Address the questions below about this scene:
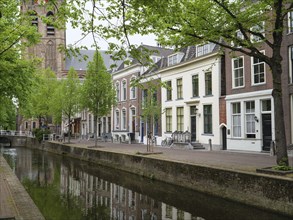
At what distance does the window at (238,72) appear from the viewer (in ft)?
70.9

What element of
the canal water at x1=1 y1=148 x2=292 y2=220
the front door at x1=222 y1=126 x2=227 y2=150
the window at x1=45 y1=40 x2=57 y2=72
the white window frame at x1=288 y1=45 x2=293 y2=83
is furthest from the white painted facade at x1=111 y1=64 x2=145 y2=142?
the window at x1=45 y1=40 x2=57 y2=72

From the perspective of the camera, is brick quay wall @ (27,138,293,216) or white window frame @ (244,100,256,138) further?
white window frame @ (244,100,256,138)

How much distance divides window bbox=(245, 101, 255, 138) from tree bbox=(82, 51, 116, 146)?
12056 millimetres

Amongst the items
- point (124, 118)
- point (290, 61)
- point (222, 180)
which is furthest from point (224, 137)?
point (124, 118)

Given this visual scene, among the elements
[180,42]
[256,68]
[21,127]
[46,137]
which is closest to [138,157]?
[180,42]

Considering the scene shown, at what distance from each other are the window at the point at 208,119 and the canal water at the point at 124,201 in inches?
340

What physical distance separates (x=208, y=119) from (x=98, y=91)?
959 centimetres

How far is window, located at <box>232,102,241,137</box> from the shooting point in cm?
2169

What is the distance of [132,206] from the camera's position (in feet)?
37.8

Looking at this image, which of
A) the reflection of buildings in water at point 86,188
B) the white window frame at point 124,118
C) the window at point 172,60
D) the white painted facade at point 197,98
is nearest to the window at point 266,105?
the white painted facade at point 197,98

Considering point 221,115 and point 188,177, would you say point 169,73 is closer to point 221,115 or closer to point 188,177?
point 221,115

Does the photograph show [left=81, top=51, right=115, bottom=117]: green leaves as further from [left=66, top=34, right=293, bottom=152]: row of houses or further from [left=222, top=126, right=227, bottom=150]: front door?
[left=222, top=126, right=227, bottom=150]: front door

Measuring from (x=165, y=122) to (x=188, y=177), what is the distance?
52.9ft

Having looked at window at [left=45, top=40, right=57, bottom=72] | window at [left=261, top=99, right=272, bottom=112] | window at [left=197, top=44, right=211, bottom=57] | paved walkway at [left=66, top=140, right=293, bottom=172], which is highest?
window at [left=45, top=40, right=57, bottom=72]
